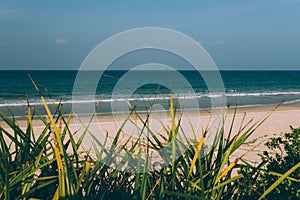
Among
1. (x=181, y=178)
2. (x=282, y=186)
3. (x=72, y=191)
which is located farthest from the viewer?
(x=282, y=186)

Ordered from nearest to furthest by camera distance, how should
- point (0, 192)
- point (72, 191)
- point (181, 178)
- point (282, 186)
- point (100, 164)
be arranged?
point (72, 191) < point (0, 192) < point (100, 164) < point (181, 178) < point (282, 186)

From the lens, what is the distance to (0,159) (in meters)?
2.15

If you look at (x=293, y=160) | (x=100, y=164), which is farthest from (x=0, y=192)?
(x=293, y=160)

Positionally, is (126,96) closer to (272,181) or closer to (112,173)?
(112,173)

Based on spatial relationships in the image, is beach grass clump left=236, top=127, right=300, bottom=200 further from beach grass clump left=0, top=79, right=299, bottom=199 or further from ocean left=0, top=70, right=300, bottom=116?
ocean left=0, top=70, right=300, bottom=116

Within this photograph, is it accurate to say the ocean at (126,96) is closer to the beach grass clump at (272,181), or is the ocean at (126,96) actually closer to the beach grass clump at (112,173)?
the beach grass clump at (112,173)

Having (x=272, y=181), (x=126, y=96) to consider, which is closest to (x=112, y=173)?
(x=126, y=96)

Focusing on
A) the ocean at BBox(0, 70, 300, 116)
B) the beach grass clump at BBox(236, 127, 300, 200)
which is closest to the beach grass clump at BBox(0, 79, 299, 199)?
the beach grass clump at BBox(236, 127, 300, 200)

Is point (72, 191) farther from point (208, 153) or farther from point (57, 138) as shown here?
point (208, 153)

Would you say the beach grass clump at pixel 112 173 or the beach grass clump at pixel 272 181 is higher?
the beach grass clump at pixel 112 173

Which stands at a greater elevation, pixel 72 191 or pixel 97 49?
pixel 97 49

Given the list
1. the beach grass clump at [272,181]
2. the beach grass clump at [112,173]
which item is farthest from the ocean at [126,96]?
the beach grass clump at [272,181]

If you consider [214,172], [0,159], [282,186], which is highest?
[0,159]

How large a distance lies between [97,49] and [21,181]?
28.9 inches
